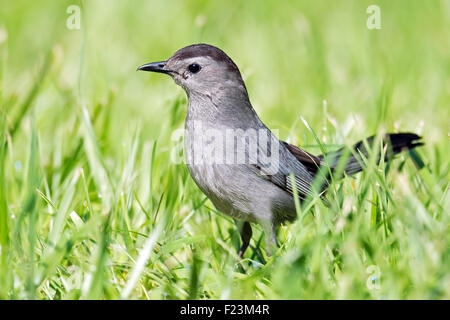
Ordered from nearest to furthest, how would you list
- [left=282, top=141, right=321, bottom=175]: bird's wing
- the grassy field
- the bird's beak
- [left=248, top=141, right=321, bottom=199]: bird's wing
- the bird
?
the grassy field, the bird, [left=248, top=141, right=321, bottom=199]: bird's wing, the bird's beak, [left=282, top=141, right=321, bottom=175]: bird's wing

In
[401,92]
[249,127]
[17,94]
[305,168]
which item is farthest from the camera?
Result: [401,92]

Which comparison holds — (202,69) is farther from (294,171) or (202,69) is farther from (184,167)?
(294,171)

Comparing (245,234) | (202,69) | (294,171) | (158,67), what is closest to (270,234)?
(245,234)

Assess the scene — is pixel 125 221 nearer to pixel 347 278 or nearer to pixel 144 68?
pixel 144 68

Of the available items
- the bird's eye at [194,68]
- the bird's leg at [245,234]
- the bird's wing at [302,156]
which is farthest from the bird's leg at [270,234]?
the bird's eye at [194,68]

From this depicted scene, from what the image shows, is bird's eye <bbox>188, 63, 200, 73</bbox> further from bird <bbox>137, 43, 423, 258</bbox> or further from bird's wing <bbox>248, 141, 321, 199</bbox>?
bird's wing <bbox>248, 141, 321, 199</bbox>

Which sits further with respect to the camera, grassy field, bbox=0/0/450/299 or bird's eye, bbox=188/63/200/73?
bird's eye, bbox=188/63/200/73

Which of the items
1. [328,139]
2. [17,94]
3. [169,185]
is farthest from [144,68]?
[17,94]

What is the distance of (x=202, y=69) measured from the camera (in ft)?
13.0

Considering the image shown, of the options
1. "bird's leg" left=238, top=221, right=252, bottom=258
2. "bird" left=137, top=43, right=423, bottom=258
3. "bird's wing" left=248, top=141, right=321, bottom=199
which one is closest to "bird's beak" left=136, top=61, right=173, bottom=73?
"bird" left=137, top=43, right=423, bottom=258

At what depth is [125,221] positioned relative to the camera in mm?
3664

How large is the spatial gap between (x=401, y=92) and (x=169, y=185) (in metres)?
3.52

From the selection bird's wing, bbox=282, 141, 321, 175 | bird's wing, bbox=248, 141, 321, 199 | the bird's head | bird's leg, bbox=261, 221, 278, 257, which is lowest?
bird's leg, bbox=261, 221, 278, 257

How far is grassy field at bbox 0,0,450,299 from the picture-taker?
2867 millimetres
